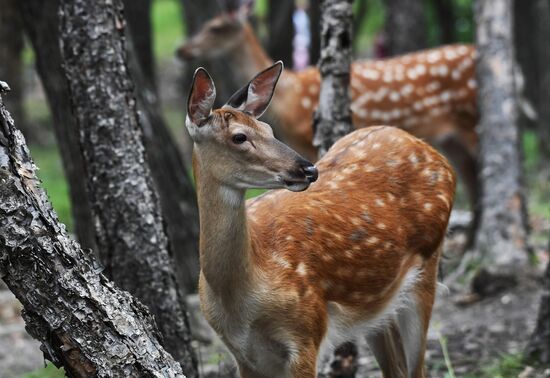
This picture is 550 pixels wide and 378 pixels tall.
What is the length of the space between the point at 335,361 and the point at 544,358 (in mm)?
1305

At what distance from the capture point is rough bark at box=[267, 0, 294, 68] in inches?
651

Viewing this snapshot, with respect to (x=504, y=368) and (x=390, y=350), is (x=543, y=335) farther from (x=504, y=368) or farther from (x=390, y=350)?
(x=390, y=350)

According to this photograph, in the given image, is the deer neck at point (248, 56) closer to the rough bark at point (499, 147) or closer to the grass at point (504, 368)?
the rough bark at point (499, 147)

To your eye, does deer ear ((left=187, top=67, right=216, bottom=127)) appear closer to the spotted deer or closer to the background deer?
the spotted deer

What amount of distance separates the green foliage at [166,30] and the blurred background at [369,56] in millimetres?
164

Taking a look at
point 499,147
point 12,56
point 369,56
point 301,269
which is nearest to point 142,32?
point 12,56

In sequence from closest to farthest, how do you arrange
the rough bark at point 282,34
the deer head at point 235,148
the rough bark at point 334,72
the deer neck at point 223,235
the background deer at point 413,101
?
the deer head at point 235,148, the deer neck at point 223,235, the rough bark at point 334,72, the background deer at point 413,101, the rough bark at point 282,34

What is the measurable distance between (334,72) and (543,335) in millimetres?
2019

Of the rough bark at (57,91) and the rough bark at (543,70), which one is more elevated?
the rough bark at (57,91)

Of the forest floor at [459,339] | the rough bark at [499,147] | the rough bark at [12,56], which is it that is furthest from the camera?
the rough bark at [12,56]

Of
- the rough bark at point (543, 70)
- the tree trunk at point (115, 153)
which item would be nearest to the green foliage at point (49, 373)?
the tree trunk at point (115, 153)

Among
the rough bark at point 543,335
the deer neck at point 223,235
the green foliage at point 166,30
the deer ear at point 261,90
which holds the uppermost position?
the deer ear at point 261,90

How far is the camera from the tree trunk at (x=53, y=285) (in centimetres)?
355

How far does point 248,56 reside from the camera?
37.9 ft
